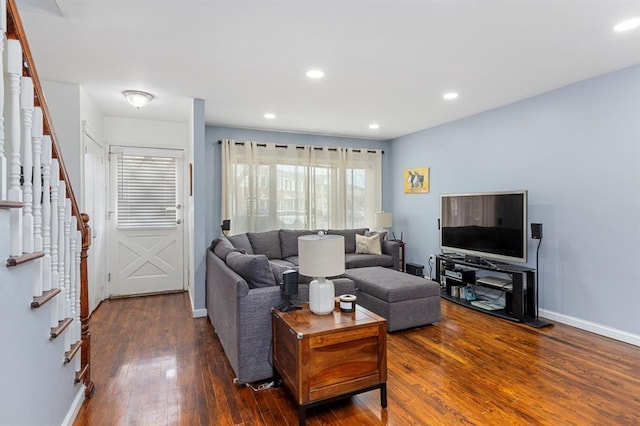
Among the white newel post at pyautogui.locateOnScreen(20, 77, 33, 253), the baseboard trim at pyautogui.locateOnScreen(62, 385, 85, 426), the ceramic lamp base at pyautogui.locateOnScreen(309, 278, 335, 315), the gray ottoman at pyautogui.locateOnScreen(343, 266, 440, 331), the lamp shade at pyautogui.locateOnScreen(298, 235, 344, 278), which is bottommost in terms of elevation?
the baseboard trim at pyautogui.locateOnScreen(62, 385, 85, 426)

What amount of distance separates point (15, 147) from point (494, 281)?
439cm

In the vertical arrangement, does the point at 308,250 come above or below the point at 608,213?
below

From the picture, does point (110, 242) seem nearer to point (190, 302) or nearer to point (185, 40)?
point (190, 302)

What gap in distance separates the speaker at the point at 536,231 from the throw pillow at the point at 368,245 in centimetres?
227

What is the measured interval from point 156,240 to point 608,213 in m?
5.51

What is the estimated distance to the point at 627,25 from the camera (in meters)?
2.43

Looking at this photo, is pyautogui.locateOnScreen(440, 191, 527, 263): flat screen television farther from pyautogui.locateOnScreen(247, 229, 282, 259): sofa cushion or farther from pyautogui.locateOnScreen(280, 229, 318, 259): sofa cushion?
pyautogui.locateOnScreen(247, 229, 282, 259): sofa cushion

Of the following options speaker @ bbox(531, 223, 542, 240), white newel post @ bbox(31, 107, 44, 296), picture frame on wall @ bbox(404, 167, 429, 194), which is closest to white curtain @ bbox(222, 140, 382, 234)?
picture frame on wall @ bbox(404, 167, 429, 194)

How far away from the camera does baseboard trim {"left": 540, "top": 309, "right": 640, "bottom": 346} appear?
3148mm

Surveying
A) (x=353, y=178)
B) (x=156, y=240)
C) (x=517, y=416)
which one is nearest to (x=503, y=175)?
(x=353, y=178)

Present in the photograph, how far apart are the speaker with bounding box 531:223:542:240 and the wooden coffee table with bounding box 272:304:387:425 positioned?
2486 millimetres

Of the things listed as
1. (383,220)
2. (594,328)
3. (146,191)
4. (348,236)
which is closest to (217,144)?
(146,191)

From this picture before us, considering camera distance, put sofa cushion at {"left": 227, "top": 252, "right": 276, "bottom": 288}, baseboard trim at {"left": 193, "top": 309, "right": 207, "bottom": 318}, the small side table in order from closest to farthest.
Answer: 1. sofa cushion at {"left": 227, "top": 252, "right": 276, "bottom": 288}
2. baseboard trim at {"left": 193, "top": 309, "right": 207, "bottom": 318}
3. the small side table

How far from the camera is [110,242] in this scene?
4.82m
